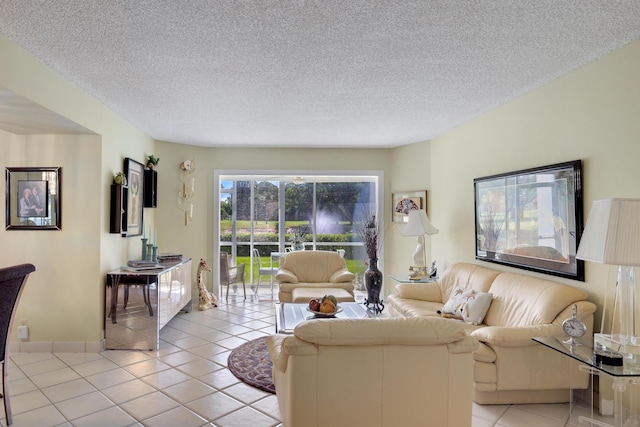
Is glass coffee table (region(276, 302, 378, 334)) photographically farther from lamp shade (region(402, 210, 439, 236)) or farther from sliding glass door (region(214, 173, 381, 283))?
sliding glass door (region(214, 173, 381, 283))

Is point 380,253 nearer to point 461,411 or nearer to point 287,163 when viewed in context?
point 287,163

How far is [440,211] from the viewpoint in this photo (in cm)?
562

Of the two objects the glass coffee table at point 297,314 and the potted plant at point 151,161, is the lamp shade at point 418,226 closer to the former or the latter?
the glass coffee table at point 297,314

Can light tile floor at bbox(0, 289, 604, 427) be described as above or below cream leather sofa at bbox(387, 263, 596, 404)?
below

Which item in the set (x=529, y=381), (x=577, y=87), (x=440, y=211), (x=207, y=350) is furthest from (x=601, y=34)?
(x=207, y=350)

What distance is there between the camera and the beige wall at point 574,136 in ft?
9.00

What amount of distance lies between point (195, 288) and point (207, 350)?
2.36 meters

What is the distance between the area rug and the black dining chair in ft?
5.18

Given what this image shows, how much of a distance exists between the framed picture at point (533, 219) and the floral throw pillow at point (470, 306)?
50 centimetres

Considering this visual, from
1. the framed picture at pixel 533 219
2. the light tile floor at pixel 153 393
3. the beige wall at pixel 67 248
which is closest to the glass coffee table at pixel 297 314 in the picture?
the light tile floor at pixel 153 393

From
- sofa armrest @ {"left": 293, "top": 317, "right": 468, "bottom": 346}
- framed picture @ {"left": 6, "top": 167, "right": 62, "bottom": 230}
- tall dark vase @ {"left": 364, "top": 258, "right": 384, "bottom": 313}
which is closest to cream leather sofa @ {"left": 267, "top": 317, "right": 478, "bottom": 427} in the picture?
sofa armrest @ {"left": 293, "top": 317, "right": 468, "bottom": 346}

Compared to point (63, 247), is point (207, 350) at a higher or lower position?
lower

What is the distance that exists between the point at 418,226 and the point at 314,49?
3.09 m

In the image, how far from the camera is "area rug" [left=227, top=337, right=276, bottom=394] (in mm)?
3248
